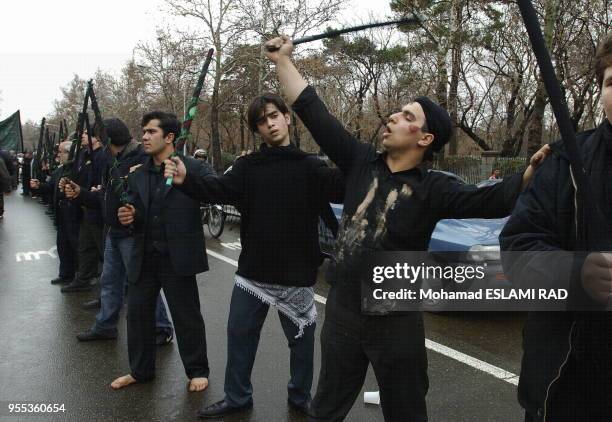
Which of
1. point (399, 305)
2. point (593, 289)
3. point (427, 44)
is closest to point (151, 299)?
point (399, 305)

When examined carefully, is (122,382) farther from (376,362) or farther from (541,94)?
(541,94)

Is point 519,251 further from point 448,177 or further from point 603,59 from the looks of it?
point 448,177

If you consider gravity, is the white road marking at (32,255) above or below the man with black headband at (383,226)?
below

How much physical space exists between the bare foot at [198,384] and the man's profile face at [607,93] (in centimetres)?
312

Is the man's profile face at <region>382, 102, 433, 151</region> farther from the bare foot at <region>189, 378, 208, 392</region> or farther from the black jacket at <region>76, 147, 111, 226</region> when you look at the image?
the black jacket at <region>76, 147, 111, 226</region>

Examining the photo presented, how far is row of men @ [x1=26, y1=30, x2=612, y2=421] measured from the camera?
156cm

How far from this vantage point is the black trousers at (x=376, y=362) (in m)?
2.23

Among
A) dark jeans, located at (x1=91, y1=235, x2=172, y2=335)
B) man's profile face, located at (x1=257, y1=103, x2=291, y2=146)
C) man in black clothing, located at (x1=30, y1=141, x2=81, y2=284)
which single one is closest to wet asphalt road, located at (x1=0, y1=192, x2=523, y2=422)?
dark jeans, located at (x1=91, y1=235, x2=172, y2=335)

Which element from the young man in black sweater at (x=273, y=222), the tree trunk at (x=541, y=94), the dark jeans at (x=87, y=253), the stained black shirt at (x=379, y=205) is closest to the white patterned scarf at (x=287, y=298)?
the young man in black sweater at (x=273, y=222)

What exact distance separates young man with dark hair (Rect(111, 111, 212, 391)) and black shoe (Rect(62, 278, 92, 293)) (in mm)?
3134

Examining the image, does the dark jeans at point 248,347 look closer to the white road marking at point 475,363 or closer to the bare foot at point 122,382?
the bare foot at point 122,382

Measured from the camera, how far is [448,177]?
2.33 m

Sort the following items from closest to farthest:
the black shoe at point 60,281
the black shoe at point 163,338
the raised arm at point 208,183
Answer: the raised arm at point 208,183 → the black shoe at point 163,338 → the black shoe at point 60,281

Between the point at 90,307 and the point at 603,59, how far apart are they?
550 cm
